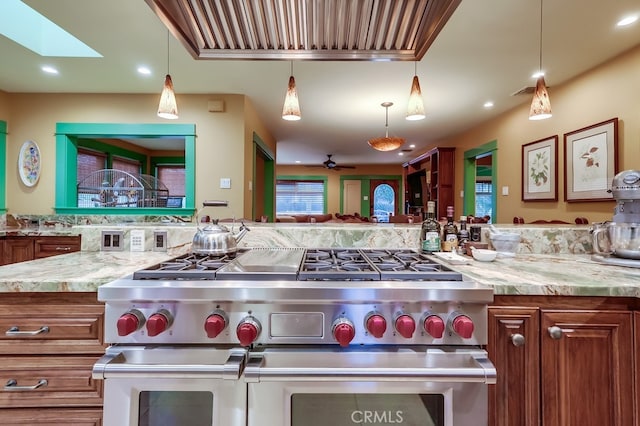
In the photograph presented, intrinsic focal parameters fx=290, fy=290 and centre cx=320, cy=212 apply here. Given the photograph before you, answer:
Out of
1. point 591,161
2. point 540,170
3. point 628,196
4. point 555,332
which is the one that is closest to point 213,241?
point 555,332

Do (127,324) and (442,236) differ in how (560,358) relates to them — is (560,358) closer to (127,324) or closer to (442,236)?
(442,236)

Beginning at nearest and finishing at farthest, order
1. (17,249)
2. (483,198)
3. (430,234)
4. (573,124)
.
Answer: (430,234) → (573,124) → (17,249) → (483,198)

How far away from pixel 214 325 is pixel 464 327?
2.11ft

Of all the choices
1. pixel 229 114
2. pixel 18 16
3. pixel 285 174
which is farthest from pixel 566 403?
pixel 285 174

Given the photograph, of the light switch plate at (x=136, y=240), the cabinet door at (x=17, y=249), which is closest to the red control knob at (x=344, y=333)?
the light switch plate at (x=136, y=240)

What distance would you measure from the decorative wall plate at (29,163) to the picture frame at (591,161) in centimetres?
591

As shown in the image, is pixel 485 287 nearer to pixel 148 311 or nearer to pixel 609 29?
pixel 148 311

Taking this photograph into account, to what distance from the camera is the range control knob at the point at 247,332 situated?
2.42ft

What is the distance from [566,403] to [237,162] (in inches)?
135

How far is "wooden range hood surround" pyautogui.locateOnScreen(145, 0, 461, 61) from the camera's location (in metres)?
0.94

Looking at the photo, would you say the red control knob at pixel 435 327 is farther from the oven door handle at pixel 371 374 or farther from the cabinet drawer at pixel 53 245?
the cabinet drawer at pixel 53 245

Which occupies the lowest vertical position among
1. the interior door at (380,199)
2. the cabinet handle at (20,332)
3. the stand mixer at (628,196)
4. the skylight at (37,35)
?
the cabinet handle at (20,332)

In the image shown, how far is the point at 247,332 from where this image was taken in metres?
0.74

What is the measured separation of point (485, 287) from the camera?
0.81 metres
